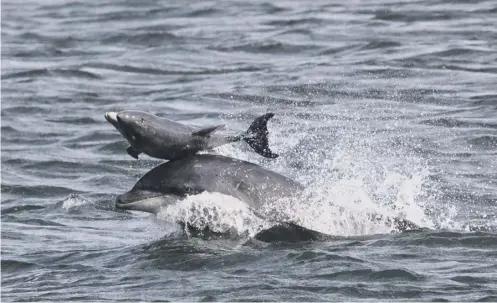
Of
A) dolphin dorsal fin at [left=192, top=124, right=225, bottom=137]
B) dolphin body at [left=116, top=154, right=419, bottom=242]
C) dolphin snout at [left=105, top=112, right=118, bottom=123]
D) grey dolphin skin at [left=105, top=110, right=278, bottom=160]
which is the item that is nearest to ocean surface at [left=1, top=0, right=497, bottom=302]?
dolphin body at [left=116, top=154, right=419, bottom=242]

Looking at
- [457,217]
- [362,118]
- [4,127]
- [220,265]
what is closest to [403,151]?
[362,118]

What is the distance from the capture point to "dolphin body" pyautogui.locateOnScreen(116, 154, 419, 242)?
11430 mm

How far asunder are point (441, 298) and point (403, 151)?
20.8 ft

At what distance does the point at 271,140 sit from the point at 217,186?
4.55 meters

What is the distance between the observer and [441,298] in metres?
9.92

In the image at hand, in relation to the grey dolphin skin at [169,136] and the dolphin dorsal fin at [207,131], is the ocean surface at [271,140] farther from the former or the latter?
the dolphin dorsal fin at [207,131]

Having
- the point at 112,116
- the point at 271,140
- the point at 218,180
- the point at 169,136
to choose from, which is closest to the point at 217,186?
the point at 218,180

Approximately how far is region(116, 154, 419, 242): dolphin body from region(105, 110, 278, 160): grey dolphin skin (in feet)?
0.54

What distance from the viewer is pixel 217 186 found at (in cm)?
1155

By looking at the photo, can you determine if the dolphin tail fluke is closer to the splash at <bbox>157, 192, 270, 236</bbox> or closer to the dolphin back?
the dolphin back

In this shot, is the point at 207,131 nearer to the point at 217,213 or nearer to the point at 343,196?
the point at 217,213

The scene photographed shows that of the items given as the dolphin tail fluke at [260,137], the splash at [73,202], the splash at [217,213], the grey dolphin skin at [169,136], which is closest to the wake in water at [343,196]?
the splash at [217,213]

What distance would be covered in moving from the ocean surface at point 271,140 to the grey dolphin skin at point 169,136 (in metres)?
0.50

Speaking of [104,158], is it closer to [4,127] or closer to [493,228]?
[4,127]
